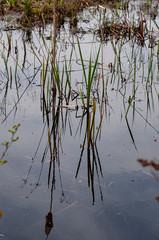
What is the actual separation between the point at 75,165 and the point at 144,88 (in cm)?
157

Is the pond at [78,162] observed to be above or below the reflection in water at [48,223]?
above

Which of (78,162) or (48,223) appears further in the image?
(78,162)

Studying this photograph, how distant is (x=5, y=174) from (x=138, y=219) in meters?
0.73

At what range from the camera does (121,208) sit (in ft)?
5.27

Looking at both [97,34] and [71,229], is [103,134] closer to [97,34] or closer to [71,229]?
[71,229]

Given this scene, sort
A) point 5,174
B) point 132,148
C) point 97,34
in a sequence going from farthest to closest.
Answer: point 97,34 < point 132,148 < point 5,174

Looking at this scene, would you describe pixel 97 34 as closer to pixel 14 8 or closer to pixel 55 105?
pixel 14 8

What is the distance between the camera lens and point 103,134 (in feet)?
7.87

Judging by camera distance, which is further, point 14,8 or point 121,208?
→ point 14,8

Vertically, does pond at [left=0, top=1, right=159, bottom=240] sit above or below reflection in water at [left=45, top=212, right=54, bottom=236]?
above

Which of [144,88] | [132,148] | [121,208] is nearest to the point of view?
[121,208]

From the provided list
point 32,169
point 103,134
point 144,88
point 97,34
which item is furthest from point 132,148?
point 97,34

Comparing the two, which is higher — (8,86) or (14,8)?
(14,8)

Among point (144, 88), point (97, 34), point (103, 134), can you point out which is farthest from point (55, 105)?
point (97, 34)
